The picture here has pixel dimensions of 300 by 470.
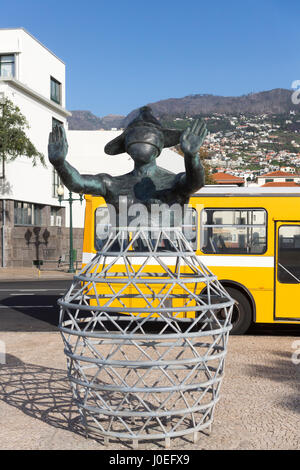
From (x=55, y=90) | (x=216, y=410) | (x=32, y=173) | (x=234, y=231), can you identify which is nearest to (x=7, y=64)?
(x=55, y=90)

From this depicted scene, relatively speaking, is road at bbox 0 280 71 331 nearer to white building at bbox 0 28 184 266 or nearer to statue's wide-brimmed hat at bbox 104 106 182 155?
statue's wide-brimmed hat at bbox 104 106 182 155

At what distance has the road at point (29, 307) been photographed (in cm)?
1120

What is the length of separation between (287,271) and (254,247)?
79 centimetres

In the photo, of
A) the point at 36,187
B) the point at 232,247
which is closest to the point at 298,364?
the point at 232,247

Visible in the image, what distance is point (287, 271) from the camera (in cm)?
1007

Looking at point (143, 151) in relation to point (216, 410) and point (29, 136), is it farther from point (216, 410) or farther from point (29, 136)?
point (29, 136)

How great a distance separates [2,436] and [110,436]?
100 cm

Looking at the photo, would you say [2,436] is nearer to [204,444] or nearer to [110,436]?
[110,436]

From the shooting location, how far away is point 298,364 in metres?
7.73

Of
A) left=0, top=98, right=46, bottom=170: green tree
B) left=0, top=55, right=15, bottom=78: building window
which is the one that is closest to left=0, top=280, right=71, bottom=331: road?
left=0, top=98, right=46, bottom=170: green tree

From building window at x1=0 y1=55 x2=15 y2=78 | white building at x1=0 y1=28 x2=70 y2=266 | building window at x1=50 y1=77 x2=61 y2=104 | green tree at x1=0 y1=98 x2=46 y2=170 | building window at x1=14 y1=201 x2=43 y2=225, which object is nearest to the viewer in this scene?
green tree at x1=0 y1=98 x2=46 y2=170

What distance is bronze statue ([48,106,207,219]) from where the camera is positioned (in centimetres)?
452

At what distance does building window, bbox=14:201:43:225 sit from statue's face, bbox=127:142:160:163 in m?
27.4

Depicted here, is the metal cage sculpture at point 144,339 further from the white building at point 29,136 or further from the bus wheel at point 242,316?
the white building at point 29,136
